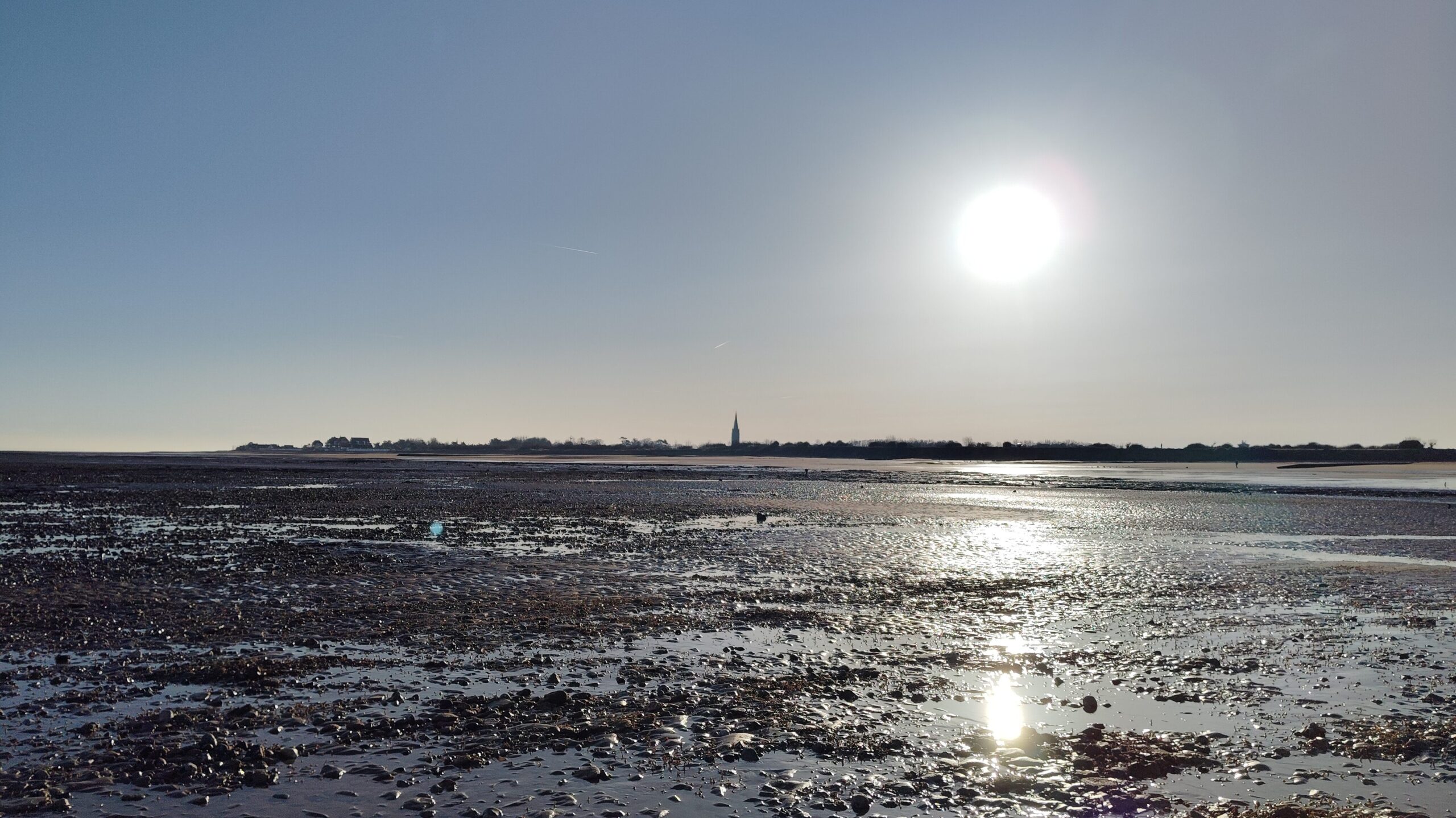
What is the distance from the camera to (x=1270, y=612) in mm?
17484

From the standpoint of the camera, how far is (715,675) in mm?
12094

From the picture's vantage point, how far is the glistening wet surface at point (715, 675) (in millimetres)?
8117

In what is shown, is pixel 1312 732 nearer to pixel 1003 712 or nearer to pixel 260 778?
pixel 1003 712

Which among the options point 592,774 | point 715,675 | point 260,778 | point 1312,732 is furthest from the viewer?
point 715,675

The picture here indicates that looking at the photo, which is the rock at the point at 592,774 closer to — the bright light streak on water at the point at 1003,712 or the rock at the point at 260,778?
the rock at the point at 260,778

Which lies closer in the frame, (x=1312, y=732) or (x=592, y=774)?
(x=592, y=774)

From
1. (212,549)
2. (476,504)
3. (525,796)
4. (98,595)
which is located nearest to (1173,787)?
(525,796)

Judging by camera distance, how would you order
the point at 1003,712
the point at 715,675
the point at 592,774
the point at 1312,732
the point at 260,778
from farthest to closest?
the point at 715,675 < the point at 1003,712 < the point at 1312,732 < the point at 592,774 < the point at 260,778

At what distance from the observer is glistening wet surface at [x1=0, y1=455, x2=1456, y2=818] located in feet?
26.6

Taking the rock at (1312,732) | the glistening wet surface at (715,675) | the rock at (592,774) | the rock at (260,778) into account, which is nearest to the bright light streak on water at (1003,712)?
the glistening wet surface at (715,675)

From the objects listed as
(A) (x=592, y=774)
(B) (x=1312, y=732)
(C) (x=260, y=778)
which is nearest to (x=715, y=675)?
(A) (x=592, y=774)

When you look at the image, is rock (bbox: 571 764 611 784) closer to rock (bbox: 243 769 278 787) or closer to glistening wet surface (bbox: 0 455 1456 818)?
glistening wet surface (bbox: 0 455 1456 818)

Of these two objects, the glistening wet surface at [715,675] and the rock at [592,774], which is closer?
the glistening wet surface at [715,675]

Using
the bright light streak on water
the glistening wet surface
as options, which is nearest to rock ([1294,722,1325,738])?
the glistening wet surface
